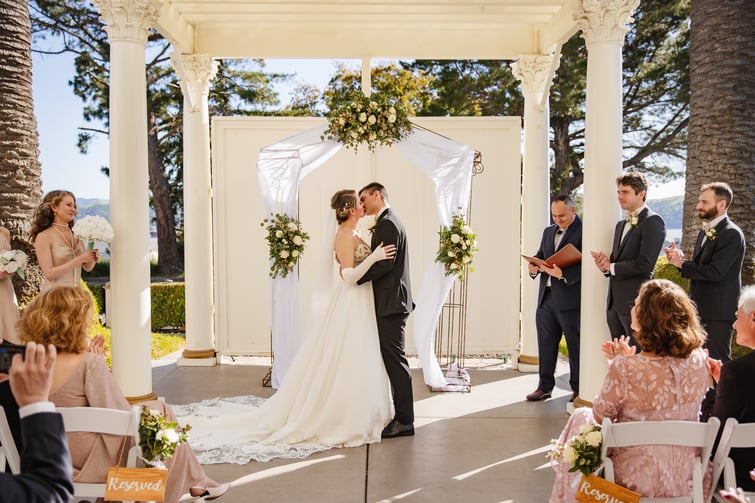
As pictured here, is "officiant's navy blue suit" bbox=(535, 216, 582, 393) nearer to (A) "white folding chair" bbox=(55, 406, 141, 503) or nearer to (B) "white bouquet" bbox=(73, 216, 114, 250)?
(B) "white bouquet" bbox=(73, 216, 114, 250)

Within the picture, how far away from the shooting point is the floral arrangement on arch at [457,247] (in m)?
6.57

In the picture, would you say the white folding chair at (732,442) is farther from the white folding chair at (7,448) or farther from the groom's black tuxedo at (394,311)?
the white folding chair at (7,448)

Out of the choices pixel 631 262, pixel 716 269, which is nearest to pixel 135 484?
pixel 631 262

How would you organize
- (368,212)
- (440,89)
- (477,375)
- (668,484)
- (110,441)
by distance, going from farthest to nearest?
1. (440,89)
2. (477,375)
3. (368,212)
4. (110,441)
5. (668,484)

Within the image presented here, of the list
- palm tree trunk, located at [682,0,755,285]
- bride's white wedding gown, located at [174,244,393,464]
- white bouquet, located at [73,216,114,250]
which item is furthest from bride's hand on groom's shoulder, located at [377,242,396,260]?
palm tree trunk, located at [682,0,755,285]

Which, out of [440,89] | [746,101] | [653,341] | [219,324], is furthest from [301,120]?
[440,89]

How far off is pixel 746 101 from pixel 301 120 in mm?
5122

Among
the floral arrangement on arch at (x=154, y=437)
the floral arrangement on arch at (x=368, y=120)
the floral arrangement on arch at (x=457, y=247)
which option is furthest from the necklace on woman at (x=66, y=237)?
the floral arrangement on arch at (x=457, y=247)

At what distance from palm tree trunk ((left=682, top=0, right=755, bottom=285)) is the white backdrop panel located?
2140 mm

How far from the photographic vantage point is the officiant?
6.11m

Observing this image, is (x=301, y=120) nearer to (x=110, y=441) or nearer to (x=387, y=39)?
(x=387, y=39)

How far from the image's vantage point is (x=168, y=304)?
11828mm

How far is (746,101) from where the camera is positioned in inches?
306

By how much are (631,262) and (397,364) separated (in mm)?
1962
